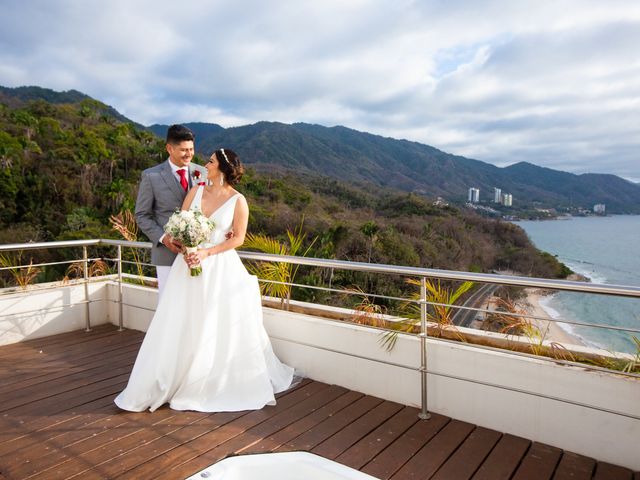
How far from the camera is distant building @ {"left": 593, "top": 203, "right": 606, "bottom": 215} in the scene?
88.7 metres

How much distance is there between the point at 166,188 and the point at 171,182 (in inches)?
2.2

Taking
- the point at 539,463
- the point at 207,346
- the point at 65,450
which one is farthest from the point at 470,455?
the point at 65,450

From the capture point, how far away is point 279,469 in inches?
79.9

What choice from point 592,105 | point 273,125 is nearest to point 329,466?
point 592,105

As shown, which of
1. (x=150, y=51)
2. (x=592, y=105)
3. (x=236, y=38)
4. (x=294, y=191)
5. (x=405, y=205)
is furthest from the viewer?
(x=405, y=205)

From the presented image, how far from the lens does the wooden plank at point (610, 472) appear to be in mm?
2029

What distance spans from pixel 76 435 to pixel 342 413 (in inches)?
58.5

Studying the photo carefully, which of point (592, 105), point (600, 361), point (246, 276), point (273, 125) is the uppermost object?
point (273, 125)

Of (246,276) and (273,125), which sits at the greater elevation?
(273,125)

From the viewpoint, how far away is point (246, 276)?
303cm

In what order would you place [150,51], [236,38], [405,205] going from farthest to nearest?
[405,205]
[236,38]
[150,51]

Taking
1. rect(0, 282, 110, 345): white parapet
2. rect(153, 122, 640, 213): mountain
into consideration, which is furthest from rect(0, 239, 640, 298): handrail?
rect(153, 122, 640, 213): mountain

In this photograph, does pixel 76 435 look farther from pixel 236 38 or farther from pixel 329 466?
pixel 236 38

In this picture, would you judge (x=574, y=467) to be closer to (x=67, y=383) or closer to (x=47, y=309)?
(x=67, y=383)
